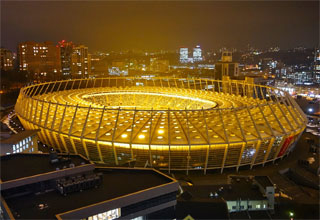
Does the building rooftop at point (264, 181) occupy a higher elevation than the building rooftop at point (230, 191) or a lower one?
higher

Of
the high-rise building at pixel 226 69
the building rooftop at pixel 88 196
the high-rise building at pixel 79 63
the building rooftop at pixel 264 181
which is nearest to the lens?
the building rooftop at pixel 88 196

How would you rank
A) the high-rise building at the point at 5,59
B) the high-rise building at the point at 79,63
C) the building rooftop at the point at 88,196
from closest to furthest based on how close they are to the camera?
the building rooftop at the point at 88,196 → the high-rise building at the point at 5,59 → the high-rise building at the point at 79,63

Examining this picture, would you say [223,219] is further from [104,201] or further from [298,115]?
[298,115]


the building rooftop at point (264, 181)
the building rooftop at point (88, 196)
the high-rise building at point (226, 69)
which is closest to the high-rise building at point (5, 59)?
the high-rise building at point (226, 69)

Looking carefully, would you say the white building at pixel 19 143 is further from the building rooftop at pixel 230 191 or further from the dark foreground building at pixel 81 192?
the building rooftop at pixel 230 191

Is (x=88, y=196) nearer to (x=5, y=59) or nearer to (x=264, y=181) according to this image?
(x=264, y=181)

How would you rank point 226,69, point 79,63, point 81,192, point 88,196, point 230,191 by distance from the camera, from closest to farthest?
point 88,196, point 81,192, point 230,191, point 226,69, point 79,63

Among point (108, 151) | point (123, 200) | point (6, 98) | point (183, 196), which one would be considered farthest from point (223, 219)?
point (6, 98)

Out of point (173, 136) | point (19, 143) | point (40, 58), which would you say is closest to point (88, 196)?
point (173, 136)
